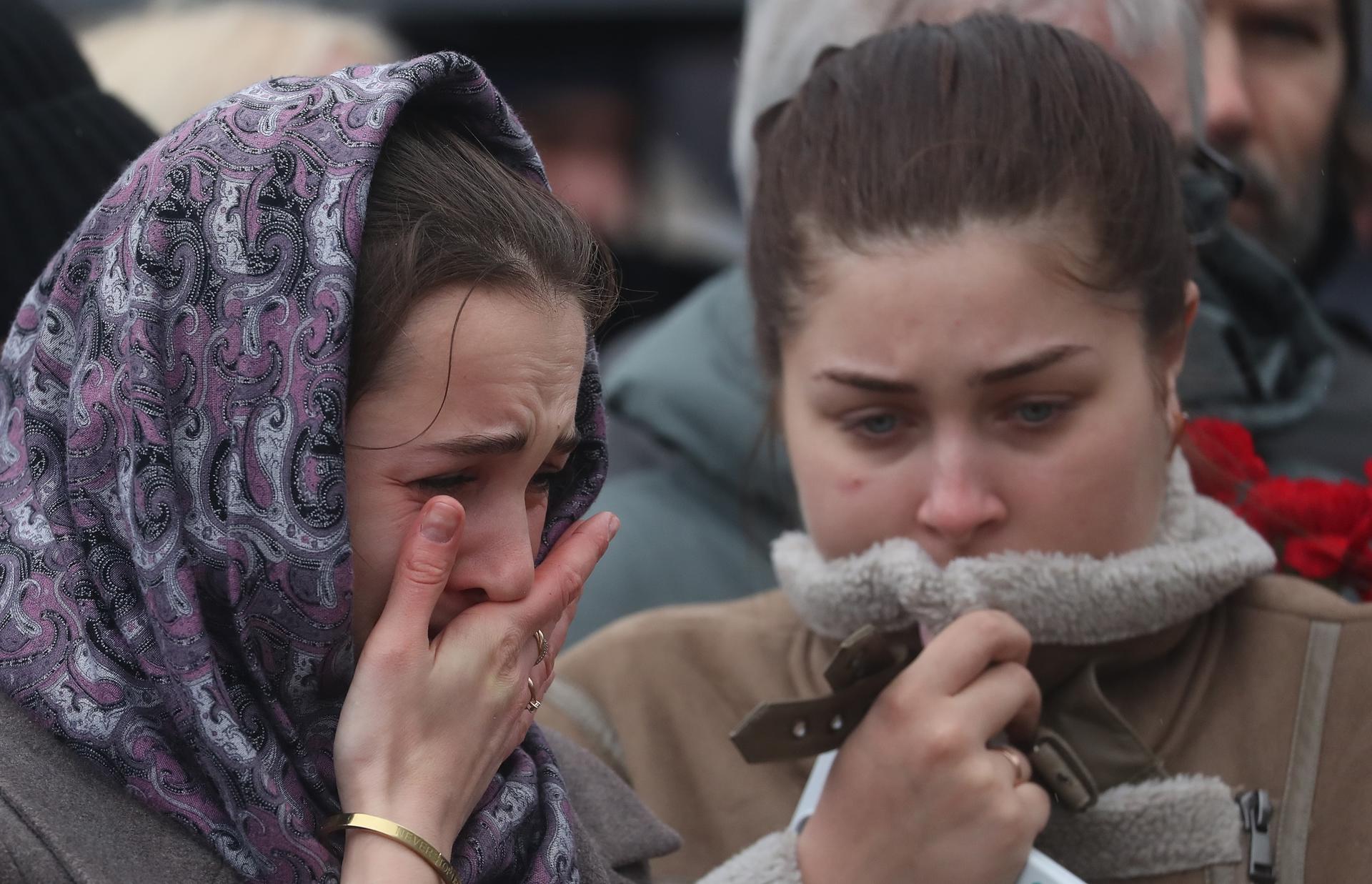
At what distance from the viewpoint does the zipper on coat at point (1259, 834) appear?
2027 mm

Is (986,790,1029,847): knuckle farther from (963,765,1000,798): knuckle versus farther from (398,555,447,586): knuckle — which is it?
(398,555,447,586): knuckle

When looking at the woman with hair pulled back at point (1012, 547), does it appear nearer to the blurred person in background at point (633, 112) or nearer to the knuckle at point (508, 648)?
the knuckle at point (508, 648)

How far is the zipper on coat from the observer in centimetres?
203

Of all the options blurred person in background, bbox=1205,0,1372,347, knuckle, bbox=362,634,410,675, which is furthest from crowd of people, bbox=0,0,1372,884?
blurred person in background, bbox=1205,0,1372,347

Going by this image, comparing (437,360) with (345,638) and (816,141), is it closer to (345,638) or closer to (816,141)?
(345,638)

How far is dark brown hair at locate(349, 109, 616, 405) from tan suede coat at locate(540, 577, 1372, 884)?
0.72 meters

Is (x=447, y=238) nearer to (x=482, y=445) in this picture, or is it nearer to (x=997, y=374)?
(x=482, y=445)

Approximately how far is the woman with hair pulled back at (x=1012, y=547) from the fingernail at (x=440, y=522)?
1.68ft

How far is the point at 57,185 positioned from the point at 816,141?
1.18m

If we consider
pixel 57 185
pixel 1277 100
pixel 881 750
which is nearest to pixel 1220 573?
pixel 881 750

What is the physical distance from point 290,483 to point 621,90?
15.5ft

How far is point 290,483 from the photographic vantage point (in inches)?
63.4

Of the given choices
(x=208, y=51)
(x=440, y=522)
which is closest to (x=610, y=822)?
(x=440, y=522)

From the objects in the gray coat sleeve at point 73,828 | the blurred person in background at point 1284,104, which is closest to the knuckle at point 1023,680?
the gray coat sleeve at point 73,828
